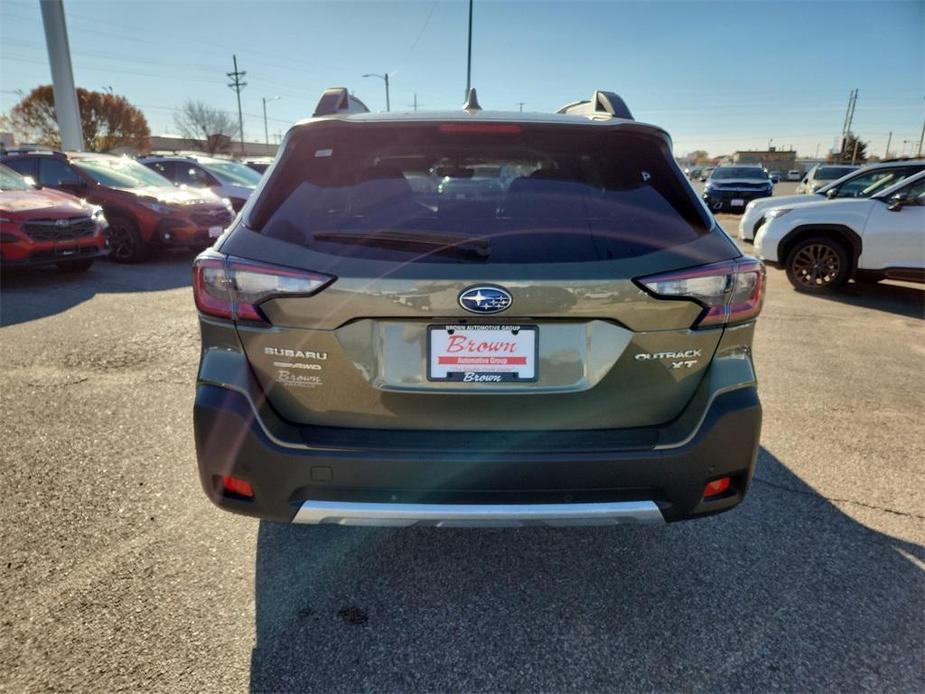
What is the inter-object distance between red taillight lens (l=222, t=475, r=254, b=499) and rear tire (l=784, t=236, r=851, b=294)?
8685mm

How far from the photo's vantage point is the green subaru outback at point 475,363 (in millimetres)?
1848

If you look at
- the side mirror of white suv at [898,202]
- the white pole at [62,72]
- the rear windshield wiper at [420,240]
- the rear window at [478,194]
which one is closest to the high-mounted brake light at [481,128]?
the rear window at [478,194]

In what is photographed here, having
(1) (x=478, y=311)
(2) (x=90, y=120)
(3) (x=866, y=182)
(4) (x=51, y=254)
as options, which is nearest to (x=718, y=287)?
(1) (x=478, y=311)

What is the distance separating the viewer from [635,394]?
6.37 feet

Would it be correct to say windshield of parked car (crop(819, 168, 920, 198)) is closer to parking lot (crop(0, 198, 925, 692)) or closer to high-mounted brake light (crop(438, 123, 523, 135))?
parking lot (crop(0, 198, 925, 692))

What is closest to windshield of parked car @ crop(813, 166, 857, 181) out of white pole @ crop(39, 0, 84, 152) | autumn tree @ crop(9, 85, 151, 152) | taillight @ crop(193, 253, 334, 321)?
white pole @ crop(39, 0, 84, 152)

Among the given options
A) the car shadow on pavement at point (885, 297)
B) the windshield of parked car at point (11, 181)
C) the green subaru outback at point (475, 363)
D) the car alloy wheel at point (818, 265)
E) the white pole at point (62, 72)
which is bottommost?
the car shadow on pavement at point (885, 297)

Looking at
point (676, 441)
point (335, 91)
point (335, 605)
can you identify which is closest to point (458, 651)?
point (335, 605)

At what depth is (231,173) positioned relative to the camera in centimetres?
1386

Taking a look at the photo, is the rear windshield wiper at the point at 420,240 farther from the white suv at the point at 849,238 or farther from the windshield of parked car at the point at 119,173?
the windshield of parked car at the point at 119,173

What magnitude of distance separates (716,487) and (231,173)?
1416 centimetres

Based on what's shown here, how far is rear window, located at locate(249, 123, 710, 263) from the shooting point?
6.19 ft

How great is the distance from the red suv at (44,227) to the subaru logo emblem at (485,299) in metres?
8.41

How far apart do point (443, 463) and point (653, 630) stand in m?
1.08
